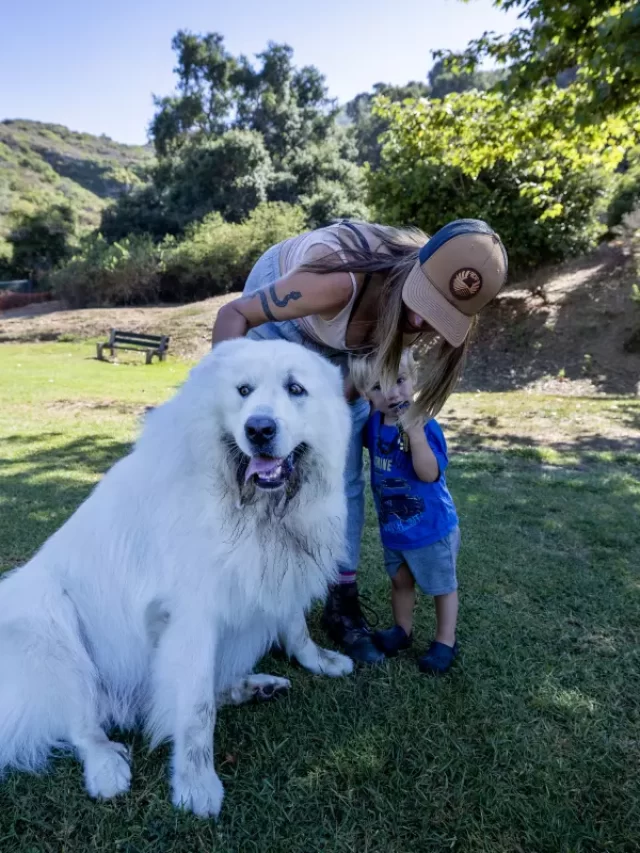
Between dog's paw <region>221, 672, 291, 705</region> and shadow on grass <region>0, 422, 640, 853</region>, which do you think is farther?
dog's paw <region>221, 672, 291, 705</region>

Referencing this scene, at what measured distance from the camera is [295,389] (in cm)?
199

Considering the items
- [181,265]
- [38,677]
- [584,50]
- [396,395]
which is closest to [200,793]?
[38,677]

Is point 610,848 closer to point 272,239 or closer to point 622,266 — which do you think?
Answer: point 622,266

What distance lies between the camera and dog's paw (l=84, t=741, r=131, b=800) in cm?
185

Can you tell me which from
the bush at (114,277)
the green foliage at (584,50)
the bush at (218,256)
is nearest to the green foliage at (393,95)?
the bush at (218,256)

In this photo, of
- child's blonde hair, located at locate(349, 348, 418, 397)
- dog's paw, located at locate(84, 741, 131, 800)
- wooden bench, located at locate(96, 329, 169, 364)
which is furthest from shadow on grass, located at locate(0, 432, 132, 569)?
wooden bench, located at locate(96, 329, 169, 364)

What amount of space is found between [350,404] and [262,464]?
87 cm

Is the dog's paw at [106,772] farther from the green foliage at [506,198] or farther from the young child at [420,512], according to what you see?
the green foliage at [506,198]

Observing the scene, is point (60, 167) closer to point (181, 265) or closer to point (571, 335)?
point (181, 265)

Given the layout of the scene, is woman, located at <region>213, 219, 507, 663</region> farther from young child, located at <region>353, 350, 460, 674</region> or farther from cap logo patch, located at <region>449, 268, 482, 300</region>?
young child, located at <region>353, 350, 460, 674</region>

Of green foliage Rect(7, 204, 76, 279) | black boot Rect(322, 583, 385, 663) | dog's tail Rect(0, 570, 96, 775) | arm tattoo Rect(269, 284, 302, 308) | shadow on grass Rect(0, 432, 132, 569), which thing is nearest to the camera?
dog's tail Rect(0, 570, 96, 775)

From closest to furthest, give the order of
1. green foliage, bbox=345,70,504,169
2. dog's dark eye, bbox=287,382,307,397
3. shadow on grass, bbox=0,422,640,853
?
shadow on grass, bbox=0,422,640,853
dog's dark eye, bbox=287,382,307,397
green foliage, bbox=345,70,504,169

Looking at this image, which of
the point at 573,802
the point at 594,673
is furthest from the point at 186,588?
the point at 594,673

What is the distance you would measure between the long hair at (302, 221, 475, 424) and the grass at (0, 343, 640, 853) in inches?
47.9
